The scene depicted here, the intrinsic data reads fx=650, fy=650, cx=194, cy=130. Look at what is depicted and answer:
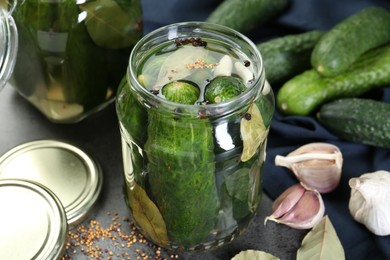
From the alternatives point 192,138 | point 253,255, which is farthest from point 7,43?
point 253,255

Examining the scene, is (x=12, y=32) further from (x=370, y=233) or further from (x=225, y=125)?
(x=370, y=233)

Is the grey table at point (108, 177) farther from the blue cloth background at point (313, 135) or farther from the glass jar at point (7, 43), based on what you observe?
the glass jar at point (7, 43)

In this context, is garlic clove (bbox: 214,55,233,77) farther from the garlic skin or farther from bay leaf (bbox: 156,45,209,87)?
the garlic skin

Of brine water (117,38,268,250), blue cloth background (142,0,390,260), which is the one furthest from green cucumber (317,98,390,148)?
brine water (117,38,268,250)

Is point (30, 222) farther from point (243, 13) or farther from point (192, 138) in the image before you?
point (243, 13)

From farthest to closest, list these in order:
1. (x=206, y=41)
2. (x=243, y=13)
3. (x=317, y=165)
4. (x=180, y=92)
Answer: (x=243, y=13), (x=317, y=165), (x=206, y=41), (x=180, y=92)

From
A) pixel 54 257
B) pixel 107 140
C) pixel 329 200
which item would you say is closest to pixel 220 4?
pixel 107 140

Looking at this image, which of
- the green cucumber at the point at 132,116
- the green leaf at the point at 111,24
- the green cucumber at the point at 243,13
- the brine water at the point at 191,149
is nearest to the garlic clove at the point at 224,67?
the brine water at the point at 191,149
